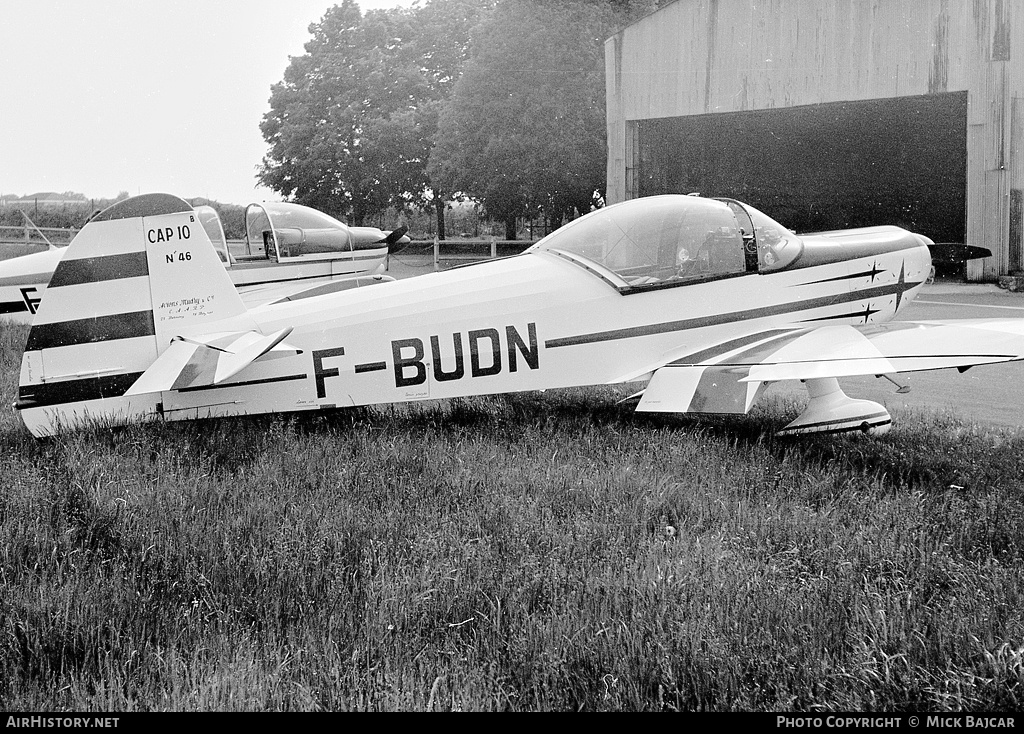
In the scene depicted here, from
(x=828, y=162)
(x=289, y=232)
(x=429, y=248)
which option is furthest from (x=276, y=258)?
(x=429, y=248)

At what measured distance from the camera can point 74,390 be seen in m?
5.55

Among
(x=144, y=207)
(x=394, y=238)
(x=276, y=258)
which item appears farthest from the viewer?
(x=394, y=238)

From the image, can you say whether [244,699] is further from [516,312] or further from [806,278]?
[806,278]

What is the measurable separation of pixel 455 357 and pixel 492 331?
1.02 feet

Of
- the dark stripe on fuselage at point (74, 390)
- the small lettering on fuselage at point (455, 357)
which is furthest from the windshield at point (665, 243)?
the dark stripe on fuselage at point (74, 390)

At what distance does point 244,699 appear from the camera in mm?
2670

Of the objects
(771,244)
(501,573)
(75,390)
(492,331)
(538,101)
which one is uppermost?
(538,101)

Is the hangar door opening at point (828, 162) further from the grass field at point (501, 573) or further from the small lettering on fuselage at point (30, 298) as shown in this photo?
the grass field at point (501, 573)

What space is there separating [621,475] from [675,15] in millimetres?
17410

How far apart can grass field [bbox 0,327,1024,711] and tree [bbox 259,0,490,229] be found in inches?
1345

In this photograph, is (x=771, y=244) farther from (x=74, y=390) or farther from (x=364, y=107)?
(x=364, y=107)

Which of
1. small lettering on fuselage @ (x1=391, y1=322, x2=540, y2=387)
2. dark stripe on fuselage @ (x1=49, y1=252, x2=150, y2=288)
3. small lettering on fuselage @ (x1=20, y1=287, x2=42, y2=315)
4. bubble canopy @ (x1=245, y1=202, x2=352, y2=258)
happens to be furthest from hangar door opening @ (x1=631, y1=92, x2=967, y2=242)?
dark stripe on fuselage @ (x1=49, y1=252, x2=150, y2=288)

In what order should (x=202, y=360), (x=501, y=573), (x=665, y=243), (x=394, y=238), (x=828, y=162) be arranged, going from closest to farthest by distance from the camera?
1. (x=501, y=573)
2. (x=202, y=360)
3. (x=665, y=243)
4. (x=394, y=238)
5. (x=828, y=162)

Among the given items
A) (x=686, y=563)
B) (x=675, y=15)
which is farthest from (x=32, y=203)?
(x=686, y=563)
